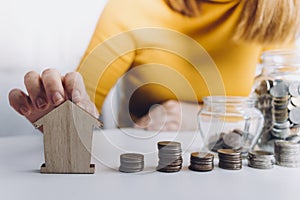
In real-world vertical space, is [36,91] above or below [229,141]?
above

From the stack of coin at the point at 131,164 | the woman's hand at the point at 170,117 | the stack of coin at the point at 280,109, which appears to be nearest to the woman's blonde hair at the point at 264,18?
the woman's hand at the point at 170,117

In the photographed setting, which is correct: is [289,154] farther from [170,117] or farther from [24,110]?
[24,110]

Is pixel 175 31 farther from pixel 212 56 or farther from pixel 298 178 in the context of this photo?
pixel 298 178

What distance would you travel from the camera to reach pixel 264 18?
1.08 metres

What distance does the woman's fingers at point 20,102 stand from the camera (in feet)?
2.71

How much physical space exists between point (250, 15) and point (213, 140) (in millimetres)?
499

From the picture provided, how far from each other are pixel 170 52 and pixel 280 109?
0.44 metres

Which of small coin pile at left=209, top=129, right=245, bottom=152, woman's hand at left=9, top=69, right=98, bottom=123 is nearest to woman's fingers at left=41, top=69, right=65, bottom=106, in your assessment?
woman's hand at left=9, top=69, right=98, bottom=123

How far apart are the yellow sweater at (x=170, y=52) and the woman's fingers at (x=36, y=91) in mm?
241

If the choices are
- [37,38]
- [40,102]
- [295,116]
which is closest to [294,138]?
[295,116]

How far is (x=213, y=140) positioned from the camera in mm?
772

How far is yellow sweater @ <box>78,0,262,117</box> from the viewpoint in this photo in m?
1.02

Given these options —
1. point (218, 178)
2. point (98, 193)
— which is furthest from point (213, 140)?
point (98, 193)

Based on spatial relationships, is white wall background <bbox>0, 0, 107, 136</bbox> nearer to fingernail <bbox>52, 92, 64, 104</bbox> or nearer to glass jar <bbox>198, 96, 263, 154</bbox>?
fingernail <bbox>52, 92, 64, 104</bbox>
